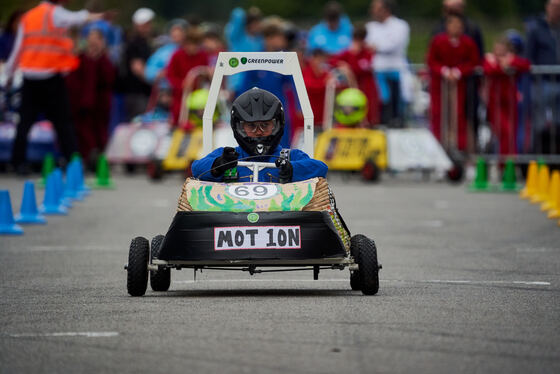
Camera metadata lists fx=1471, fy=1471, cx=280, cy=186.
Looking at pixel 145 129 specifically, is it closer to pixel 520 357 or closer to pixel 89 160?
pixel 89 160

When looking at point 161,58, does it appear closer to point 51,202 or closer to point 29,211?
point 51,202

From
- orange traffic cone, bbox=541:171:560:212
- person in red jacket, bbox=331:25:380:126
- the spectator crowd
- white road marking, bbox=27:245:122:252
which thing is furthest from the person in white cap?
white road marking, bbox=27:245:122:252

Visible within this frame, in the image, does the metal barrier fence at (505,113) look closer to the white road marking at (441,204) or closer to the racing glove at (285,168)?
the white road marking at (441,204)

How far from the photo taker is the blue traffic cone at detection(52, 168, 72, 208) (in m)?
17.6

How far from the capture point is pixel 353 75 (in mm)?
25125

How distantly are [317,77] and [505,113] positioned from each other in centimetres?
326

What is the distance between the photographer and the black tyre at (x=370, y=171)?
22734 mm

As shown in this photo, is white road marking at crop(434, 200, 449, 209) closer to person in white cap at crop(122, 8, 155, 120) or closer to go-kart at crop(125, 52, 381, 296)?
go-kart at crop(125, 52, 381, 296)

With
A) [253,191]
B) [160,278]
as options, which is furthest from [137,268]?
[253,191]

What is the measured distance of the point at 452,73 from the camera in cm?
2380

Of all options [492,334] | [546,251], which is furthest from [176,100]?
[492,334]

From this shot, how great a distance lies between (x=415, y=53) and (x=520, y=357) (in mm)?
58199

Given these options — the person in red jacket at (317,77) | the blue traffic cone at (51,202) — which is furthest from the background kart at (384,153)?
the blue traffic cone at (51,202)

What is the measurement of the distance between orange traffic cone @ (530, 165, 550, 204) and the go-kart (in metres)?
9.07
